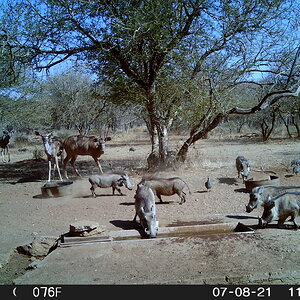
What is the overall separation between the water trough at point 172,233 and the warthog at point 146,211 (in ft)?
0.54

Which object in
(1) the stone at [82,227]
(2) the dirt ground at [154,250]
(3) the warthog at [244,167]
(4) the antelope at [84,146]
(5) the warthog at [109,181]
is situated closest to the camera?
(2) the dirt ground at [154,250]

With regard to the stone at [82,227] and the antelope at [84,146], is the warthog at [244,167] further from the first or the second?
the stone at [82,227]

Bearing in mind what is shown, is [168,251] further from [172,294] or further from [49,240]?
[49,240]

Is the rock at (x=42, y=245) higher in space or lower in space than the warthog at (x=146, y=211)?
lower

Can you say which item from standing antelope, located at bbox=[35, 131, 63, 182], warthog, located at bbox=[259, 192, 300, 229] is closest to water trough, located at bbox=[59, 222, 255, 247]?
warthog, located at bbox=[259, 192, 300, 229]

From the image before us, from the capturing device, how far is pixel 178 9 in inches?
476

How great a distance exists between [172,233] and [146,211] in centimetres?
59

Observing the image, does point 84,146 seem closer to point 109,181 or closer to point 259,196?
point 109,181

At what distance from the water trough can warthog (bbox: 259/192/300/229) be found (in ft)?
1.22

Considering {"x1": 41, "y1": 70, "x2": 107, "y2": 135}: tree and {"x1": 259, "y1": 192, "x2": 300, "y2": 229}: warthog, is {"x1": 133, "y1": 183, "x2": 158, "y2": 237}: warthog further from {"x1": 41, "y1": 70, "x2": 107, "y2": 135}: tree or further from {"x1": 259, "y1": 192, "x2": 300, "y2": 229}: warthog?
{"x1": 41, "y1": 70, "x2": 107, "y2": 135}: tree

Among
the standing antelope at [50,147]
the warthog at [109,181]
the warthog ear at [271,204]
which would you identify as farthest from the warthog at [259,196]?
the standing antelope at [50,147]

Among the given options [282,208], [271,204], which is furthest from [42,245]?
[282,208]

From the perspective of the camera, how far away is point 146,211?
635 cm

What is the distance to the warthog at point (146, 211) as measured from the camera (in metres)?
6.01
